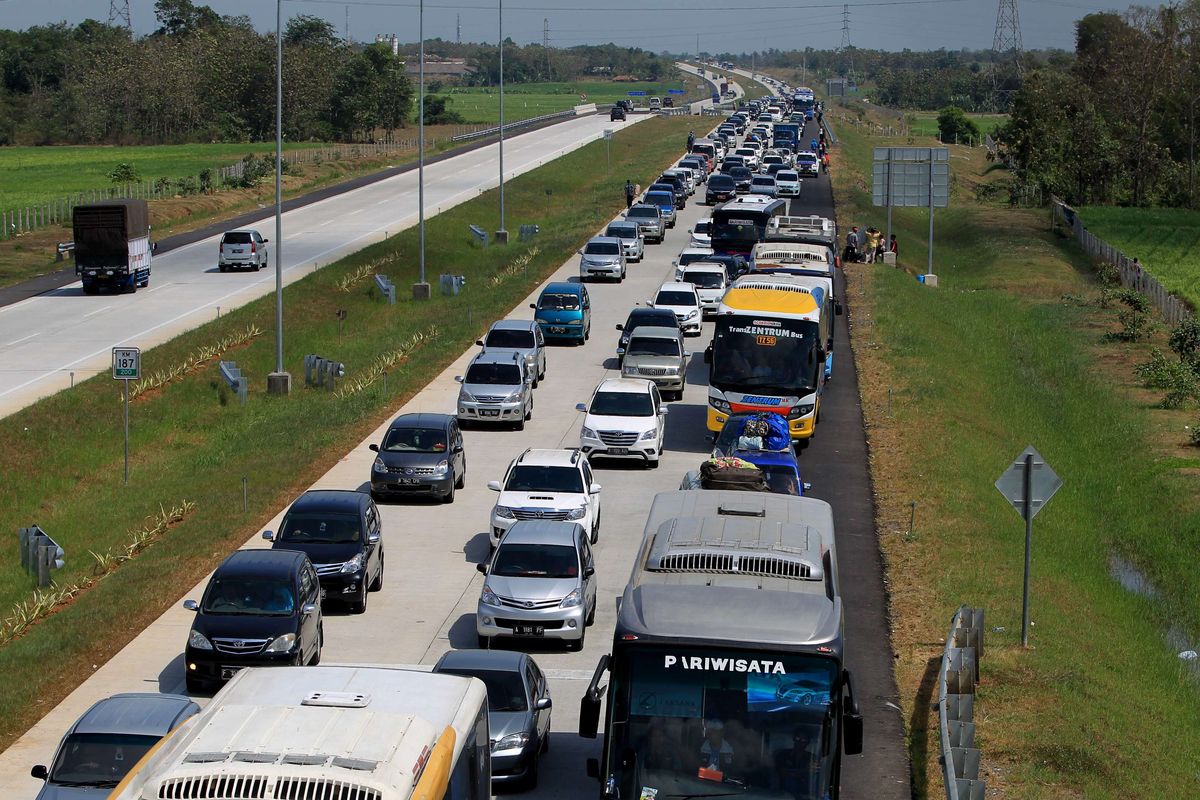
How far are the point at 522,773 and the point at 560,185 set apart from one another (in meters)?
87.8

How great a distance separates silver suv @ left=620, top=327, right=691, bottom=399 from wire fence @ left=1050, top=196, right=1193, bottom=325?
2683 cm

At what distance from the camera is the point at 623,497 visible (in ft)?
107

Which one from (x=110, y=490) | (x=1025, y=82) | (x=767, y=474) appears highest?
(x=1025, y=82)

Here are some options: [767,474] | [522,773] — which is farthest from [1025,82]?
[522,773]

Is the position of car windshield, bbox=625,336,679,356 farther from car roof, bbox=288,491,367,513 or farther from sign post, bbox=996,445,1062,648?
sign post, bbox=996,445,1062,648

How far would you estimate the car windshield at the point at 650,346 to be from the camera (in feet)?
136

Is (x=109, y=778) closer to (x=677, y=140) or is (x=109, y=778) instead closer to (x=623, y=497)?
(x=623, y=497)

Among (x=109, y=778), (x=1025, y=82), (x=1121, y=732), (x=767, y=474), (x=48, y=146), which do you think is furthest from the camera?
(x=48, y=146)

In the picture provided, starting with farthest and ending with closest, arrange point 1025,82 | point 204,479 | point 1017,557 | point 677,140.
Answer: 1. point 677,140
2. point 1025,82
3. point 204,479
4. point 1017,557

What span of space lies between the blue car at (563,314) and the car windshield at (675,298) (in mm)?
2388

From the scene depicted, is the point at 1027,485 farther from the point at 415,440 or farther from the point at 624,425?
the point at 624,425

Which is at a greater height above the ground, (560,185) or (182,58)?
(182,58)

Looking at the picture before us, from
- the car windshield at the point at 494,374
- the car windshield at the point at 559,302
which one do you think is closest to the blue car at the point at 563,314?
the car windshield at the point at 559,302

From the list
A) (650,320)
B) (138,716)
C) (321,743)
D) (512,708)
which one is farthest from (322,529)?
(650,320)
